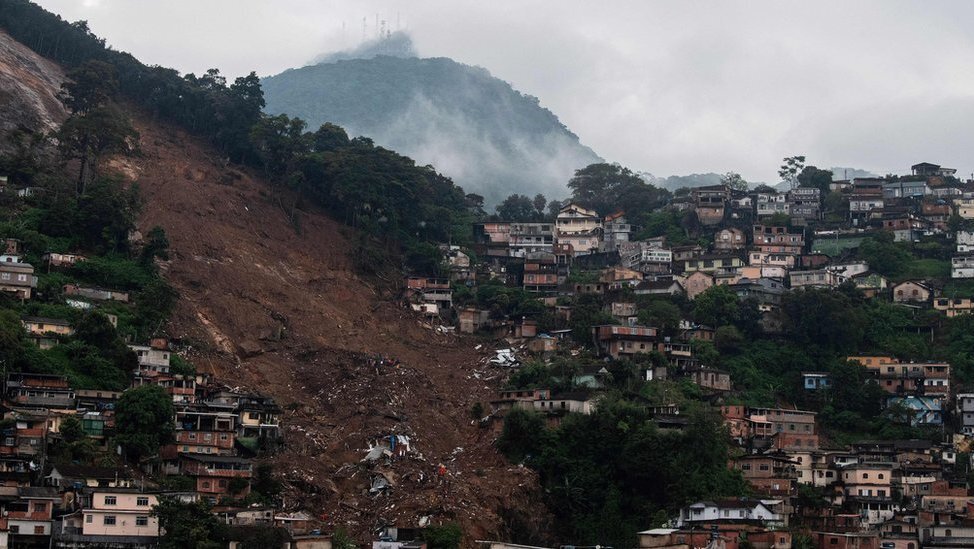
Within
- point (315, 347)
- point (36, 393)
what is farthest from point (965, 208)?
point (36, 393)

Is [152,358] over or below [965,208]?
below

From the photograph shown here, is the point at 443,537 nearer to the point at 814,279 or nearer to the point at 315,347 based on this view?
the point at 315,347

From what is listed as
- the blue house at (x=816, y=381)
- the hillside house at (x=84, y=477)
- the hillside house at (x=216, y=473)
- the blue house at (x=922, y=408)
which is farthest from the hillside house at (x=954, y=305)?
the hillside house at (x=84, y=477)

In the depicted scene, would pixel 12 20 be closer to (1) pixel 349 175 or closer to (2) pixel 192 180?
(2) pixel 192 180

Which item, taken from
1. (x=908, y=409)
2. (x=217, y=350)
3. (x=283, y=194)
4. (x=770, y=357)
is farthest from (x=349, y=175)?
(x=908, y=409)

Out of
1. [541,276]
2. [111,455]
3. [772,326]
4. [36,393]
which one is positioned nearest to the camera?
[111,455]

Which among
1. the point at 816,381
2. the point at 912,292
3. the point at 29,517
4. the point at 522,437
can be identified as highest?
the point at 912,292
